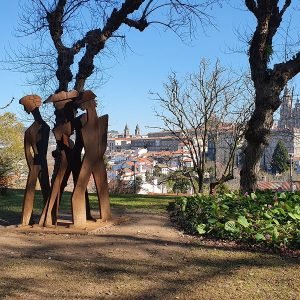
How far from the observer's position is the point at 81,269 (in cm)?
477

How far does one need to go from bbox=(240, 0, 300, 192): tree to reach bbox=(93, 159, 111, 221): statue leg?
421 cm

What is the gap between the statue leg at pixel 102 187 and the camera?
24.5 ft

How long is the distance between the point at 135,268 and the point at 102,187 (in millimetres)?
2888

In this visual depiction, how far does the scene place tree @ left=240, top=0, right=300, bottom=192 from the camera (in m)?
10.3

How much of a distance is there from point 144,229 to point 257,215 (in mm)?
1807

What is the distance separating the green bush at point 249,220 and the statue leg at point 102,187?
1334 millimetres

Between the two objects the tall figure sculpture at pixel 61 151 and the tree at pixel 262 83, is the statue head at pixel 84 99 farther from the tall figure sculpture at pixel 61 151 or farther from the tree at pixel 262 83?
the tree at pixel 262 83

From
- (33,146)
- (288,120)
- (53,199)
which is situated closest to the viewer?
(53,199)

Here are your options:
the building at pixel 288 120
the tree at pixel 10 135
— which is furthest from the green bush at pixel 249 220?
the tree at pixel 10 135

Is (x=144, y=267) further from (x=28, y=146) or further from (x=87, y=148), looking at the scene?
(x=28, y=146)

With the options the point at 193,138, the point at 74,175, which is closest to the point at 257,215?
the point at 74,175

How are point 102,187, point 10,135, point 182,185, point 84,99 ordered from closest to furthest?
point 84,99 < point 102,187 < point 182,185 < point 10,135

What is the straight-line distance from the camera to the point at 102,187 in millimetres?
7598

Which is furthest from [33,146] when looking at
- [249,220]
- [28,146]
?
[249,220]
